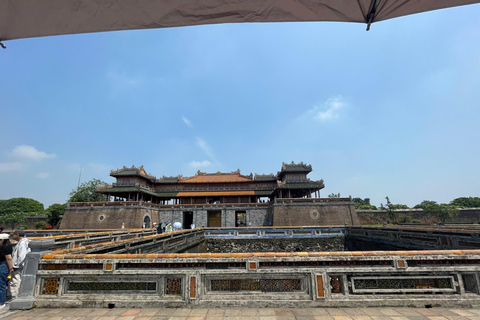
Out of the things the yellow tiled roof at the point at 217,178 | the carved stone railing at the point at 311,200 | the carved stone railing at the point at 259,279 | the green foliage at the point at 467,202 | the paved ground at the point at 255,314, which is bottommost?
the paved ground at the point at 255,314

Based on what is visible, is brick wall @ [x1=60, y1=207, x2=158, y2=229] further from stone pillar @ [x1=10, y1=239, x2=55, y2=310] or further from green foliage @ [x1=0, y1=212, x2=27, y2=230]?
stone pillar @ [x1=10, y1=239, x2=55, y2=310]

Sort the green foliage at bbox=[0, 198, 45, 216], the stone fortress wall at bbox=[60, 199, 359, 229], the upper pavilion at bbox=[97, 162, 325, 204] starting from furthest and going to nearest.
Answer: the green foliage at bbox=[0, 198, 45, 216] < the upper pavilion at bbox=[97, 162, 325, 204] < the stone fortress wall at bbox=[60, 199, 359, 229]

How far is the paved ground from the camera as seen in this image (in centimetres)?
378

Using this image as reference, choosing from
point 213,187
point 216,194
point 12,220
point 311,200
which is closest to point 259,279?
point 311,200

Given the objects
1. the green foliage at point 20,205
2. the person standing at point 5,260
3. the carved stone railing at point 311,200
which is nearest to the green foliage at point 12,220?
the green foliage at point 20,205

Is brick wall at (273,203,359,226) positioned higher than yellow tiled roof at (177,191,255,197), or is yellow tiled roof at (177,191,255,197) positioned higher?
yellow tiled roof at (177,191,255,197)

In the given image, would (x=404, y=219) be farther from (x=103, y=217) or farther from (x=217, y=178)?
(x=103, y=217)

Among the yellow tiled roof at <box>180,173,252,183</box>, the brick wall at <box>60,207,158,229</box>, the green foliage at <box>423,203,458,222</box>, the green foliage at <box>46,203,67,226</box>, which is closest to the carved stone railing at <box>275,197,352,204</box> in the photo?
the yellow tiled roof at <box>180,173,252,183</box>

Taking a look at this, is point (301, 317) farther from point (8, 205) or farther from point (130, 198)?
point (8, 205)

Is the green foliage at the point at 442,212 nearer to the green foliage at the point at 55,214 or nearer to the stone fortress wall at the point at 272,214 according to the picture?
the stone fortress wall at the point at 272,214

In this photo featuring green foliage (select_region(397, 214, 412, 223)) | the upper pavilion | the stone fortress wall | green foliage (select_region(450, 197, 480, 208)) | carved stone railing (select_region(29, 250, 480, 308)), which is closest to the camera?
carved stone railing (select_region(29, 250, 480, 308))

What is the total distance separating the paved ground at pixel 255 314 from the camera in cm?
378

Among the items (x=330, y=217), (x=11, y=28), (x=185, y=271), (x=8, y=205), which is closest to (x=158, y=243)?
(x=185, y=271)

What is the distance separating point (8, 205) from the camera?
72000 mm
